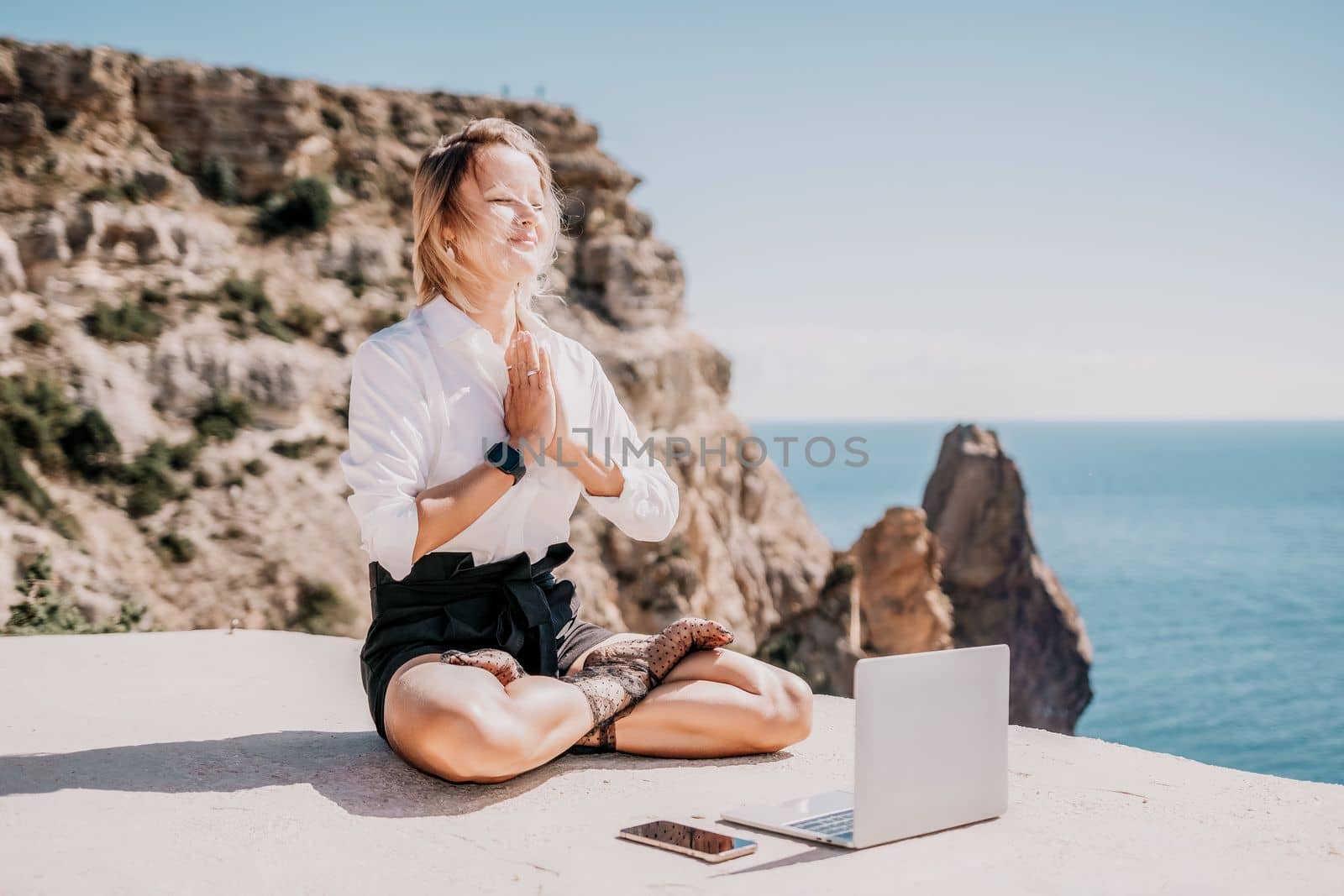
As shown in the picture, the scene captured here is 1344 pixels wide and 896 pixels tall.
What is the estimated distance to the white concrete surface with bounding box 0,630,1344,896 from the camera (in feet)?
7.80

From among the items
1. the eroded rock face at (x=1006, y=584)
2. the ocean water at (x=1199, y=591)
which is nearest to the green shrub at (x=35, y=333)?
the ocean water at (x=1199, y=591)

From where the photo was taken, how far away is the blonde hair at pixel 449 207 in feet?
11.2

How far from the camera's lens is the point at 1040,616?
3269 cm

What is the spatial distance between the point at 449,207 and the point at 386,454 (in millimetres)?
859

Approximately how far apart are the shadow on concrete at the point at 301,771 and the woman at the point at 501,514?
7cm

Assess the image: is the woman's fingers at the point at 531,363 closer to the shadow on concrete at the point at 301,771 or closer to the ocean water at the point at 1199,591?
the shadow on concrete at the point at 301,771

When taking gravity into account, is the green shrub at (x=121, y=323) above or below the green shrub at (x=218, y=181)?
below

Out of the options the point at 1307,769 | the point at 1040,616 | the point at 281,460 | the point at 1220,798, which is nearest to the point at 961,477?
the point at 1040,616

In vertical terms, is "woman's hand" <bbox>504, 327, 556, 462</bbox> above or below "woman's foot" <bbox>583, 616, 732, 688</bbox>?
above

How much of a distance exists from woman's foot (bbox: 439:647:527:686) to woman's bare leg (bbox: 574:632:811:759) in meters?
0.38

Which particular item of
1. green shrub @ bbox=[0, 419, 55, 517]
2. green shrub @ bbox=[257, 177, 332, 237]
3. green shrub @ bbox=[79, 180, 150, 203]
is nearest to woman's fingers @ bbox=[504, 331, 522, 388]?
green shrub @ bbox=[0, 419, 55, 517]

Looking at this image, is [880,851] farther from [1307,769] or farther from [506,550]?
[1307,769]

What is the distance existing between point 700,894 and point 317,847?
931 millimetres

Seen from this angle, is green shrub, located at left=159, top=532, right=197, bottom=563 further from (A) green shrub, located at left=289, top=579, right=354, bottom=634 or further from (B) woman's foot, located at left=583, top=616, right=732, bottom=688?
(B) woman's foot, located at left=583, top=616, right=732, bottom=688
